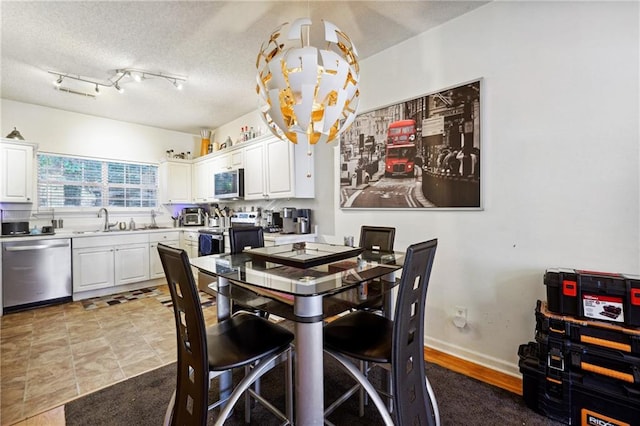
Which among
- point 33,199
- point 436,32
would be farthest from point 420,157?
point 33,199

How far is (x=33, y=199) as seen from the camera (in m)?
3.95

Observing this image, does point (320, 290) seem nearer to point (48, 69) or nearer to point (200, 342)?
point (200, 342)

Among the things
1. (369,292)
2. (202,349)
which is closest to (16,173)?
(202,349)

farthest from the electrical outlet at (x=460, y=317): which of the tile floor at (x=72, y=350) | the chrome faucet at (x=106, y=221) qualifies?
the chrome faucet at (x=106, y=221)

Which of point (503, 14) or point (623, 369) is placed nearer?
point (623, 369)

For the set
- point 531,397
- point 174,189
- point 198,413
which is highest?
point 174,189

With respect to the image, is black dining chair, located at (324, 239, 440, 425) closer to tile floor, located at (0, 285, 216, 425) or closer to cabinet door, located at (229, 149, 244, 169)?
tile floor, located at (0, 285, 216, 425)

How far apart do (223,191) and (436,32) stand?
355 cm

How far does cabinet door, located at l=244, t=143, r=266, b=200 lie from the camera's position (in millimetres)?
3924

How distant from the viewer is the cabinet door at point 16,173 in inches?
143

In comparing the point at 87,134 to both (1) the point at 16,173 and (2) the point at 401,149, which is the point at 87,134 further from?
(2) the point at 401,149

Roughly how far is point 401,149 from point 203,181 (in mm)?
3811

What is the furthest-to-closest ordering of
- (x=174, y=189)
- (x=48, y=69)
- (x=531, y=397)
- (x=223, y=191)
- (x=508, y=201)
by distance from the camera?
(x=174, y=189)
(x=223, y=191)
(x=48, y=69)
(x=508, y=201)
(x=531, y=397)

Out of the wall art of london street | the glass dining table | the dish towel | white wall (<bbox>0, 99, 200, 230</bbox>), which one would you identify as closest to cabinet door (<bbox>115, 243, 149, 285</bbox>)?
white wall (<bbox>0, 99, 200, 230</bbox>)
